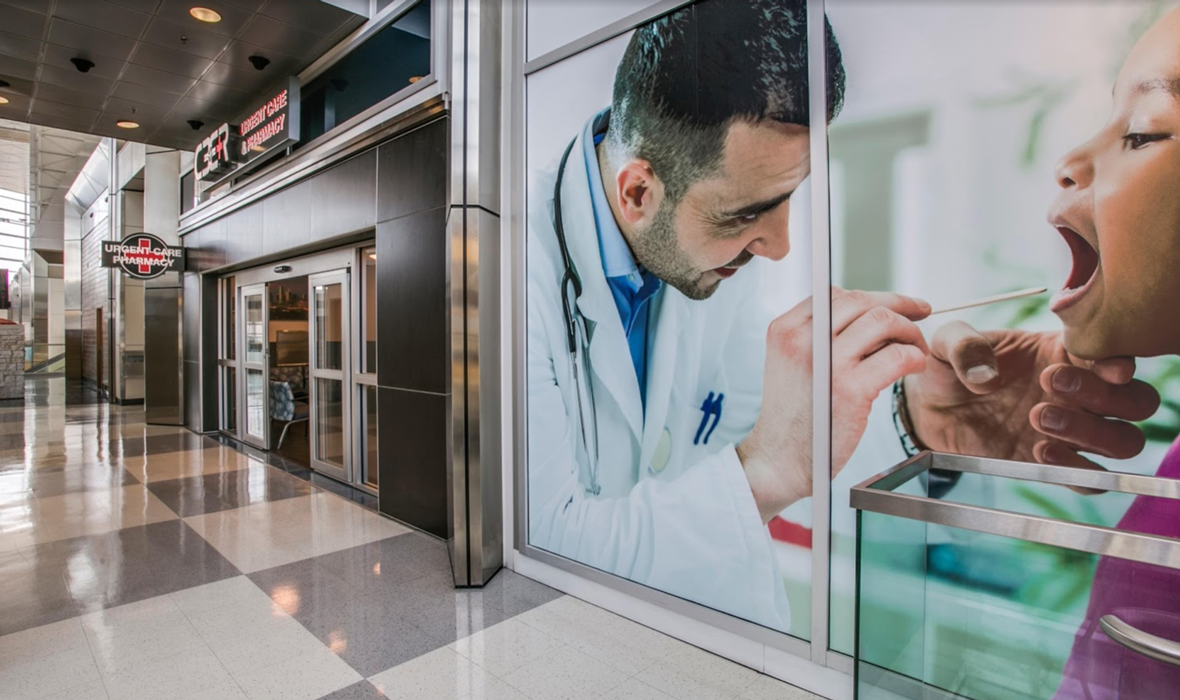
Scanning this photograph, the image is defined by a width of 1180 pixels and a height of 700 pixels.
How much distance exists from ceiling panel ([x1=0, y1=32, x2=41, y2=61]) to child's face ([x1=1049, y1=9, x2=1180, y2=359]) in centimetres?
711

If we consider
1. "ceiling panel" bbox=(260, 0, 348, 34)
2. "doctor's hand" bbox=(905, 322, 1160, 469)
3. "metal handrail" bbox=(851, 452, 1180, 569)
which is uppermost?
"ceiling panel" bbox=(260, 0, 348, 34)

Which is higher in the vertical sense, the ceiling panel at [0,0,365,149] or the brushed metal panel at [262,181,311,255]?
the ceiling panel at [0,0,365,149]

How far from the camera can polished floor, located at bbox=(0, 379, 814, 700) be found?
93.9 inches

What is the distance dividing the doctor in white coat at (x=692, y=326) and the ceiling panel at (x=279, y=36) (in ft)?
A: 10.8

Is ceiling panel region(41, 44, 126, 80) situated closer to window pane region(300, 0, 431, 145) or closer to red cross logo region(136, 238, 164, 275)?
window pane region(300, 0, 431, 145)

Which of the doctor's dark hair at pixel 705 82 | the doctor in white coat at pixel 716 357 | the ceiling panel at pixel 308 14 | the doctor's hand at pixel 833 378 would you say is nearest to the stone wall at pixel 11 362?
the ceiling panel at pixel 308 14

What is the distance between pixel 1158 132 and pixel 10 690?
14.0 feet

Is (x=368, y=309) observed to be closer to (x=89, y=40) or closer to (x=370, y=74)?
(x=370, y=74)

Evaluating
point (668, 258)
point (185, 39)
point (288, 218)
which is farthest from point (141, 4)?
point (668, 258)

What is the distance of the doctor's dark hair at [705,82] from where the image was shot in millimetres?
2338

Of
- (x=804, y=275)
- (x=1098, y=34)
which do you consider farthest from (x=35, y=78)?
(x=1098, y=34)

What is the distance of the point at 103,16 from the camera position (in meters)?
4.67

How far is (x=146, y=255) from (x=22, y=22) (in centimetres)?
471

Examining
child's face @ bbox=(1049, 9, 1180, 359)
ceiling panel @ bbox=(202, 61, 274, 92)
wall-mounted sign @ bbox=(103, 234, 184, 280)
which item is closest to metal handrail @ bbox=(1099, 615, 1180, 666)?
child's face @ bbox=(1049, 9, 1180, 359)
